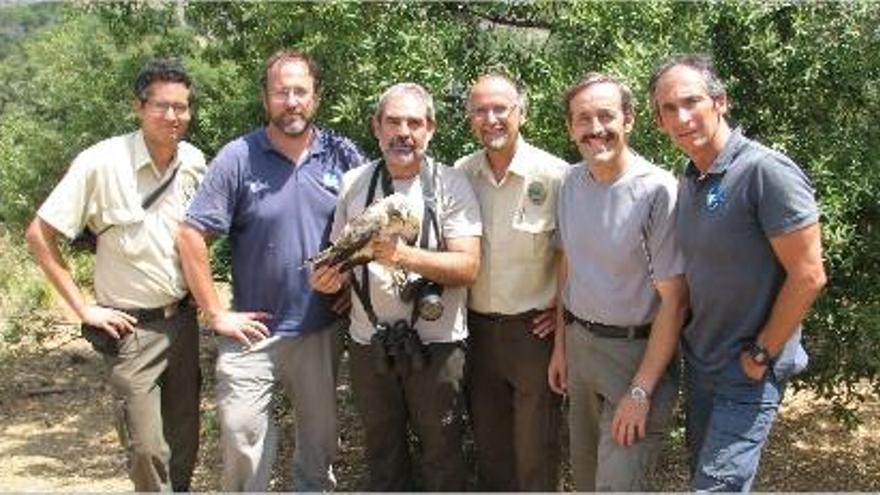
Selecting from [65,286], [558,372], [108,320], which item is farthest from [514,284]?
[65,286]

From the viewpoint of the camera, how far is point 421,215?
4.32 m

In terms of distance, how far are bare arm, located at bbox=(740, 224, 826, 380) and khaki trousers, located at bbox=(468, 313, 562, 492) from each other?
115cm

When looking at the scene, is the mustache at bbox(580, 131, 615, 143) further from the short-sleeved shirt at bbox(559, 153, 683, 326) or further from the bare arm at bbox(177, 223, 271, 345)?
the bare arm at bbox(177, 223, 271, 345)

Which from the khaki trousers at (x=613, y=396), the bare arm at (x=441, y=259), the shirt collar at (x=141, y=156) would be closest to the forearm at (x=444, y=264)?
the bare arm at (x=441, y=259)

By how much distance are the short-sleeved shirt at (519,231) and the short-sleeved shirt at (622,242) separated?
0.24 m

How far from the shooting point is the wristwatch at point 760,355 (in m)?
3.62

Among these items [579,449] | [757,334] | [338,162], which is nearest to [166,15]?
[338,162]

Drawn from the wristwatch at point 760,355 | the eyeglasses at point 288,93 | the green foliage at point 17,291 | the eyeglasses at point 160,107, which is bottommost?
the green foliage at point 17,291

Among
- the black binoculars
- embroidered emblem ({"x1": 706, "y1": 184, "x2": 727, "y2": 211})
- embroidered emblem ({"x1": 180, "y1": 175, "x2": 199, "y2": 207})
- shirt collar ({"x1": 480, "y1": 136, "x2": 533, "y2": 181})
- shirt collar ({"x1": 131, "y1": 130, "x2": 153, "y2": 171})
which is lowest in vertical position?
the black binoculars

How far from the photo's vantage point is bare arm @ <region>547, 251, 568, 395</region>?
4398 mm

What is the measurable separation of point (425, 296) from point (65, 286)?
156 centimetres

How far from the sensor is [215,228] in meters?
4.44

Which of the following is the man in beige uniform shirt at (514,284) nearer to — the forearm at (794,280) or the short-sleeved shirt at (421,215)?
the short-sleeved shirt at (421,215)

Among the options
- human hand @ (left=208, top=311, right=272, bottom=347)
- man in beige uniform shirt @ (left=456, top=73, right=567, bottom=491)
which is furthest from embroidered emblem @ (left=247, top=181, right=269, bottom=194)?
man in beige uniform shirt @ (left=456, top=73, right=567, bottom=491)
